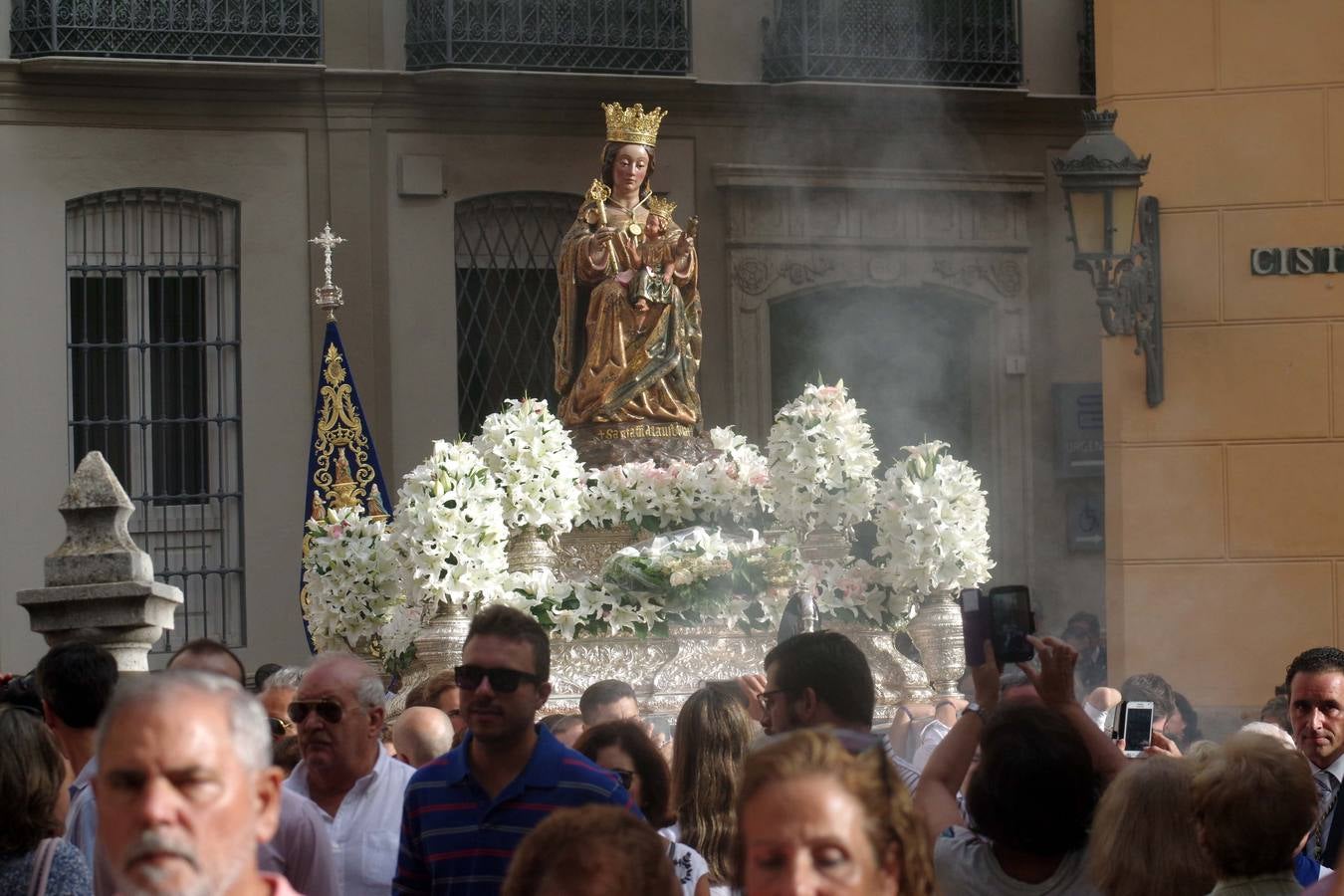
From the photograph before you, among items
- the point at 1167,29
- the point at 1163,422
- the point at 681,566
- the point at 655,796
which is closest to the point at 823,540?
the point at 681,566

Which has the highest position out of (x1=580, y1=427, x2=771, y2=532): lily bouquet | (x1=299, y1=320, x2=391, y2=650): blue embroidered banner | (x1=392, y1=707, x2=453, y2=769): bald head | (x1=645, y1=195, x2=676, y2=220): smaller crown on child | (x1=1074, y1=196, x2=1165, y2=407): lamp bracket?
(x1=645, y1=195, x2=676, y2=220): smaller crown on child

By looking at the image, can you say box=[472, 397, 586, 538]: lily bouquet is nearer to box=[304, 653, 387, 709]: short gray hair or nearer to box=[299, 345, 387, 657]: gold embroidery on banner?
box=[299, 345, 387, 657]: gold embroidery on banner

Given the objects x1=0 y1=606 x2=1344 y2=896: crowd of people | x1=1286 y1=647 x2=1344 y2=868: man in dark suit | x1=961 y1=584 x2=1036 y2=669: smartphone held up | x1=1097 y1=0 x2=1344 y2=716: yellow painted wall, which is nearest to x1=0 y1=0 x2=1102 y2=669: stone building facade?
x1=1097 y1=0 x2=1344 y2=716: yellow painted wall

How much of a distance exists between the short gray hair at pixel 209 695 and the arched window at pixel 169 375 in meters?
12.2

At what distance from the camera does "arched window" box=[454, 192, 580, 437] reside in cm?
1597

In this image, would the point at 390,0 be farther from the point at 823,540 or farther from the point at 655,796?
the point at 655,796

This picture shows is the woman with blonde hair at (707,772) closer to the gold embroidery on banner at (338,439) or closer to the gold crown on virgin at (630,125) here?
the gold crown on virgin at (630,125)

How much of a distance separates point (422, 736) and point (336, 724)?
988 mm

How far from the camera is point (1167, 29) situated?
10.2 meters

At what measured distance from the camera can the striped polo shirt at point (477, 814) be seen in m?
4.69

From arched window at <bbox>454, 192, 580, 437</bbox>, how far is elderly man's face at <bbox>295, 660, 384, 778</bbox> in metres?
10.6

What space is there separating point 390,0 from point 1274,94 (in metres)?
7.26

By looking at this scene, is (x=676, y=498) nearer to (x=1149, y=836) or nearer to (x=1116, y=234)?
(x=1116, y=234)

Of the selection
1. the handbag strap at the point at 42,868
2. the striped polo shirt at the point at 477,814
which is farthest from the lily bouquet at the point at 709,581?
the handbag strap at the point at 42,868
